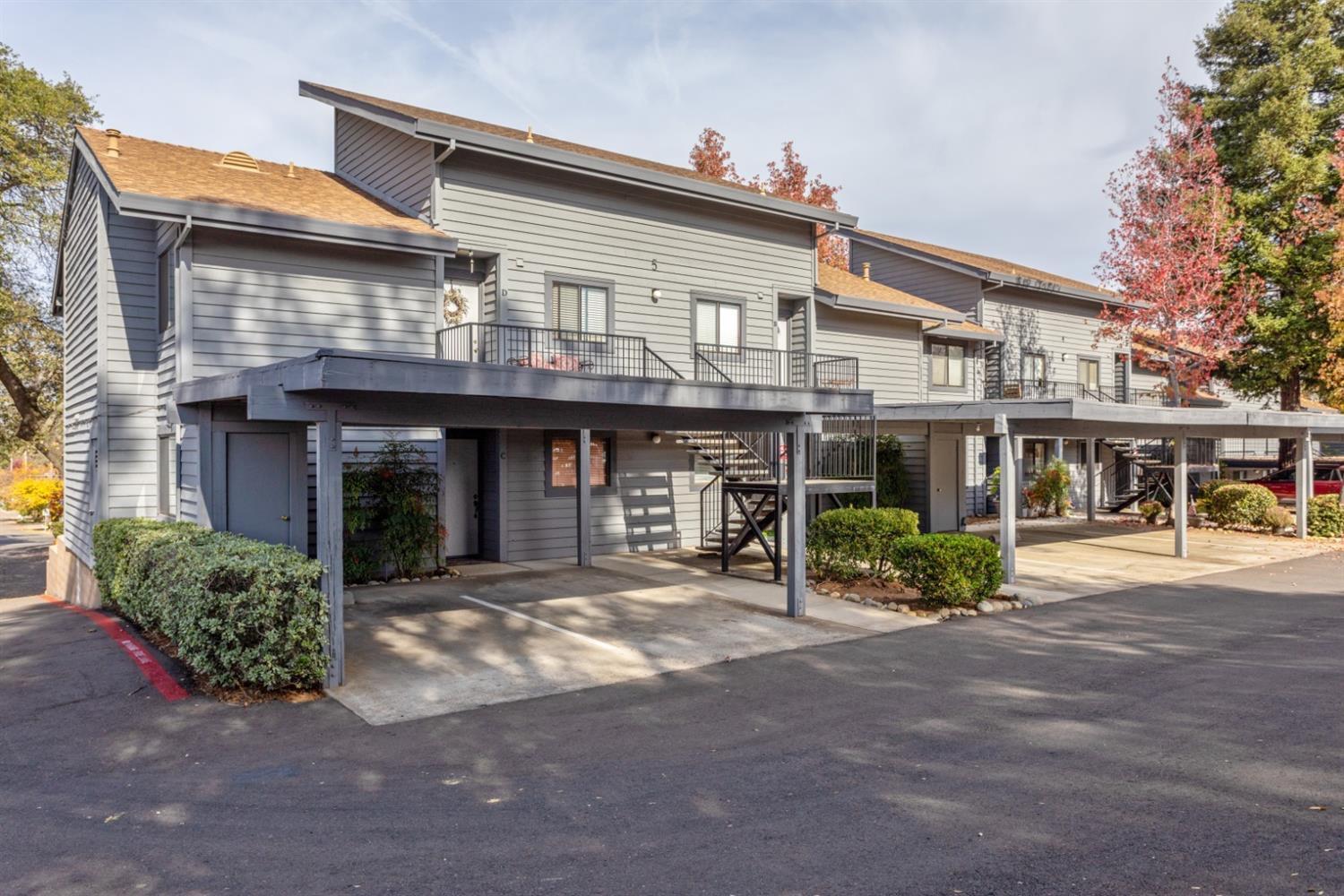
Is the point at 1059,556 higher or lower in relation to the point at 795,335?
lower

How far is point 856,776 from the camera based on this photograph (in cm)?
519

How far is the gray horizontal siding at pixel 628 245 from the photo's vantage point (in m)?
13.5

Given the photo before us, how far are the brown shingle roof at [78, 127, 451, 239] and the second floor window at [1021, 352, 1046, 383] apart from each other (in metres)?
17.0

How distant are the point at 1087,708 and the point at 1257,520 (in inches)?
652

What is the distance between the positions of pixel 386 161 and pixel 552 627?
8925 millimetres

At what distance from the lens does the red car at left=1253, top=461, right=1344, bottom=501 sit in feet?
72.2

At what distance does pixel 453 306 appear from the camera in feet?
44.5

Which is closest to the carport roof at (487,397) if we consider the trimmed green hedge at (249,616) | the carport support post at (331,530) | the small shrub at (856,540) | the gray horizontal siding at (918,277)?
the carport support post at (331,530)

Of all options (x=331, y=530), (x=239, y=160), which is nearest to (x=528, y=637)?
(x=331, y=530)

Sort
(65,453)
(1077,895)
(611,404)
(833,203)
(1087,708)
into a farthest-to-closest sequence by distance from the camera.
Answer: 1. (833,203)
2. (65,453)
3. (611,404)
4. (1087,708)
5. (1077,895)

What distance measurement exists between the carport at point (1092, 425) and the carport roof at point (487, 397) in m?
2.99

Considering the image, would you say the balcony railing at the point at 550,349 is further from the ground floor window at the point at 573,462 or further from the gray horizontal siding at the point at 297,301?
the ground floor window at the point at 573,462

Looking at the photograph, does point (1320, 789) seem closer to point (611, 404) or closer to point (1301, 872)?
point (1301, 872)

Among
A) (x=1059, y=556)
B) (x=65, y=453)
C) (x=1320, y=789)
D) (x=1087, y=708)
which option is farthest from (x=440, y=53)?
(x=1320, y=789)
